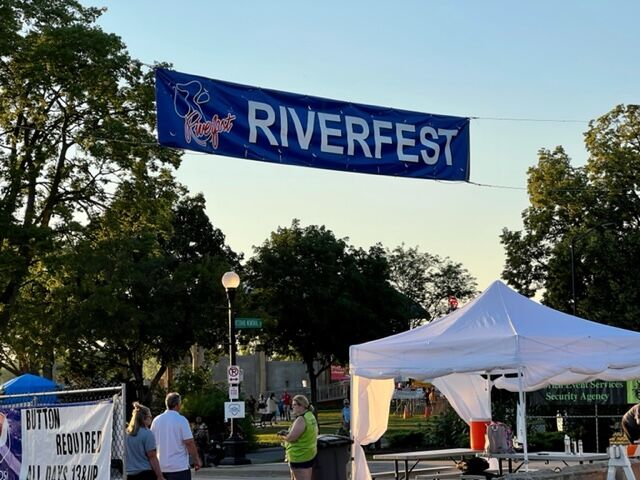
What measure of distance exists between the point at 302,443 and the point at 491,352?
10.5 ft

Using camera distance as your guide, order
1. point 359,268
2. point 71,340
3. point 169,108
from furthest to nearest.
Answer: point 359,268
point 71,340
point 169,108

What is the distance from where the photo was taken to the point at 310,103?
51.7ft

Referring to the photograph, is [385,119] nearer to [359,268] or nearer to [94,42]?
[94,42]

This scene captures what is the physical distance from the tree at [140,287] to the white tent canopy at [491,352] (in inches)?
776

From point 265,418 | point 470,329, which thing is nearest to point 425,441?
point 470,329

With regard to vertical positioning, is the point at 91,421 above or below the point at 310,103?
below

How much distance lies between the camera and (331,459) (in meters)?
16.8

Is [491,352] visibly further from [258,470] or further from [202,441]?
[202,441]

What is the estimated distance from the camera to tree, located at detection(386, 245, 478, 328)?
99250 mm

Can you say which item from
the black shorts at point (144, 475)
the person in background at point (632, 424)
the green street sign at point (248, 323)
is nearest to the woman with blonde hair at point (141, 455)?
the black shorts at point (144, 475)

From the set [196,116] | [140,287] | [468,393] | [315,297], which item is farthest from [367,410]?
[315,297]

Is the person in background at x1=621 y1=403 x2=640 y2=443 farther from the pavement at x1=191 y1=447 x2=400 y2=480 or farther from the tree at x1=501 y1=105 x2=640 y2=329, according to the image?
the tree at x1=501 y1=105 x2=640 y2=329

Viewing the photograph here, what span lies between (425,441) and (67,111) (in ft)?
53.4

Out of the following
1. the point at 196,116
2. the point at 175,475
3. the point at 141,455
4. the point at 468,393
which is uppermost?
the point at 196,116
